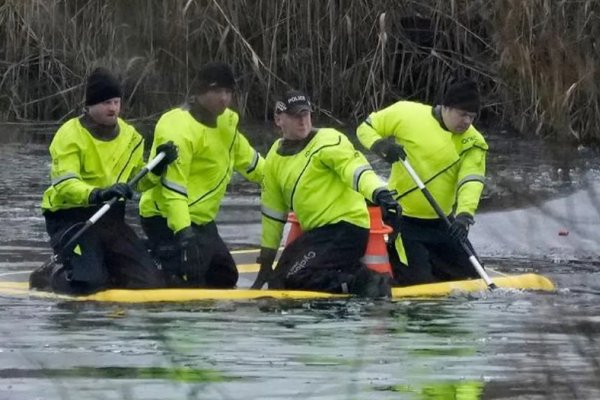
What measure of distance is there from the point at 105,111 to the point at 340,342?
2536mm

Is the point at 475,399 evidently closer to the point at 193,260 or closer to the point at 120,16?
the point at 193,260

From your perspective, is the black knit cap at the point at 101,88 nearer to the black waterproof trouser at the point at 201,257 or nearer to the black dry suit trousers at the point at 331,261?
the black waterproof trouser at the point at 201,257

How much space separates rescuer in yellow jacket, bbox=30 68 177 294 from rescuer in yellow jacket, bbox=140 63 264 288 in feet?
Answer: 0.46

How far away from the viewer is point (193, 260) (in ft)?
34.1

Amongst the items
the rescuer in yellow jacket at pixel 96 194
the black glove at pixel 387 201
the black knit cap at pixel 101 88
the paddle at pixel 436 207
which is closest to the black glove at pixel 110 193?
the rescuer in yellow jacket at pixel 96 194

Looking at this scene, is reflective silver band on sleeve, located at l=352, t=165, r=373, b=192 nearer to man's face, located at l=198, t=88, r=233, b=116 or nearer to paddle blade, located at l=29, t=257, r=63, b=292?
man's face, located at l=198, t=88, r=233, b=116

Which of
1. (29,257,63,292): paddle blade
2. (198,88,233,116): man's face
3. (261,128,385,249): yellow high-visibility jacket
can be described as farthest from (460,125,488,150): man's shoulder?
(29,257,63,292): paddle blade

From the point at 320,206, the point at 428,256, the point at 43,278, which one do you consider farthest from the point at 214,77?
the point at 428,256

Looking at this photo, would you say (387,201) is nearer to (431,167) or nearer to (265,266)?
(265,266)

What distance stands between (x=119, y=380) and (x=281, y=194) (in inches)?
143

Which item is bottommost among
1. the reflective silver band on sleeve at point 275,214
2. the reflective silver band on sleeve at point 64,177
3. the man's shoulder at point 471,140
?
the reflective silver band on sleeve at point 275,214

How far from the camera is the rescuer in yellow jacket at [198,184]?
10344 millimetres

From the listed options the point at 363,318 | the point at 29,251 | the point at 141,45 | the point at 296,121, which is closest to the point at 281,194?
the point at 296,121

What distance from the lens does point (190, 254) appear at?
1032cm
